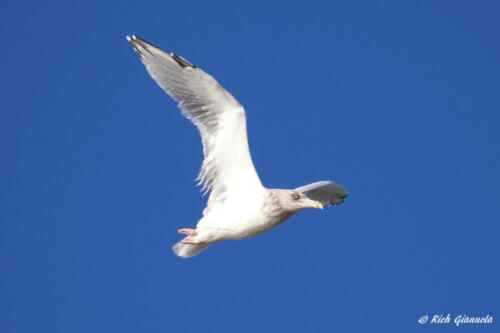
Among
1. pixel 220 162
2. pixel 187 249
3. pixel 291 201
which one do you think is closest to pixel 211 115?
pixel 220 162

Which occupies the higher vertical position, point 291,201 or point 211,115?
point 211,115

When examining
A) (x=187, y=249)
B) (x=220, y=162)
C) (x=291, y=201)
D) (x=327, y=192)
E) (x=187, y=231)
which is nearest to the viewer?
(x=291, y=201)

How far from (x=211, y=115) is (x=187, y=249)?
1054mm

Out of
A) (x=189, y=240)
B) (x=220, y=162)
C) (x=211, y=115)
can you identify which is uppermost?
(x=211, y=115)

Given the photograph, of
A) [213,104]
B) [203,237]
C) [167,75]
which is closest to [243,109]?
[213,104]

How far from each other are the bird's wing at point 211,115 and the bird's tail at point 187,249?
42 cm

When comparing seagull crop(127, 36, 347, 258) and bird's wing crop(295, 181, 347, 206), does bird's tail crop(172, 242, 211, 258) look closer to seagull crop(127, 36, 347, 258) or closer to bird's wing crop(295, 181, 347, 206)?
seagull crop(127, 36, 347, 258)

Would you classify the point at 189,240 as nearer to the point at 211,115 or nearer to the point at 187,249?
the point at 187,249

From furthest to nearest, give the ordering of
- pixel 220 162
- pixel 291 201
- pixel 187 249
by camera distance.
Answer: pixel 187 249, pixel 220 162, pixel 291 201

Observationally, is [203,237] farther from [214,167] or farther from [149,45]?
[149,45]

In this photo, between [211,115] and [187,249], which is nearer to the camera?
[211,115]

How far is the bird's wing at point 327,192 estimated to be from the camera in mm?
6785

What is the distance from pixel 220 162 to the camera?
5.77 metres

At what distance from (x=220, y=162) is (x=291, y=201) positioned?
1.90ft
